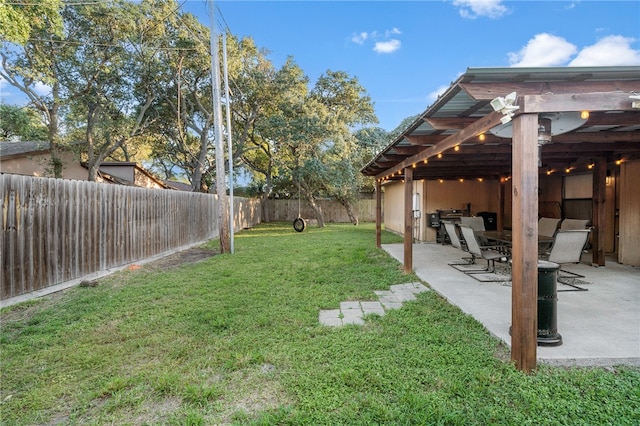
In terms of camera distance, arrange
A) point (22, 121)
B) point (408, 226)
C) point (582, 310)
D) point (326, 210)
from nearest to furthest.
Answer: point (582, 310), point (408, 226), point (22, 121), point (326, 210)

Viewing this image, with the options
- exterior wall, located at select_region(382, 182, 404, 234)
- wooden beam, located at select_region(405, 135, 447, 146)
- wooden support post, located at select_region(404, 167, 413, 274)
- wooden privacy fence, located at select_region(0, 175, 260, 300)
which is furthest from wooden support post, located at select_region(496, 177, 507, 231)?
wooden privacy fence, located at select_region(0, 175, 260, 300)

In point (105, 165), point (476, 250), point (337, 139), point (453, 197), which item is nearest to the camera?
point (476, 250)

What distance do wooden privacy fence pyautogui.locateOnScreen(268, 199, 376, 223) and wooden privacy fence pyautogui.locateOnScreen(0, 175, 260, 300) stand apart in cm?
1357

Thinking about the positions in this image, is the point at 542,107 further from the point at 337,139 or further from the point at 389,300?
the point at 337,139

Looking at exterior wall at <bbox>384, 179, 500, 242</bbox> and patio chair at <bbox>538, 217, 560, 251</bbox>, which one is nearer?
patio chair at <bbox>538, 217, 560, 251</bbox>

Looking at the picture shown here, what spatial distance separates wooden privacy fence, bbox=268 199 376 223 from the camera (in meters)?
21.4

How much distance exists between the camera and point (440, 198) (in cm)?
1027

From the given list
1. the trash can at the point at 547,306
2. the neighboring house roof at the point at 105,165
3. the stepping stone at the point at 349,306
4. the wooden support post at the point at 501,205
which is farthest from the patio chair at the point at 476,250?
the neighboring house roof at the point at 105,165

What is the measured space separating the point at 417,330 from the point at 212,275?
12.8 feet

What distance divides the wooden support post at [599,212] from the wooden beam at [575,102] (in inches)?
178

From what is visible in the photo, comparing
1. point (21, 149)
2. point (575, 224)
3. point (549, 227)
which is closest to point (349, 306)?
point (575, 224)

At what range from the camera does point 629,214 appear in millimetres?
5848

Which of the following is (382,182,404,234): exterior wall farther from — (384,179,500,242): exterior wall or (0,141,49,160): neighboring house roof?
(0,141,49,160): neighboring house roof

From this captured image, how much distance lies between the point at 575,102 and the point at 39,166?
57.3 feet
